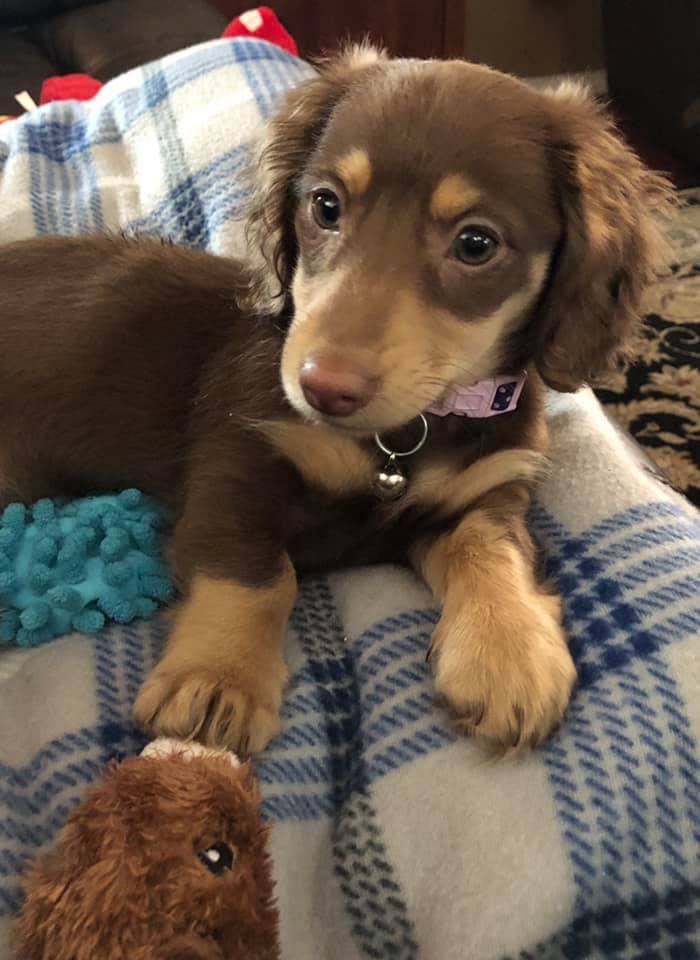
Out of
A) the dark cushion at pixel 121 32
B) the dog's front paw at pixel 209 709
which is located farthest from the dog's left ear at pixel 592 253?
the dark cushion at pixel 121 32

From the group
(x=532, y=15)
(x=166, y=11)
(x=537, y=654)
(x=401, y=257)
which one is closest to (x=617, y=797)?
(x=537, y=654)

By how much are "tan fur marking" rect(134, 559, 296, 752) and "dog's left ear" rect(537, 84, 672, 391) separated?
17.9 inches

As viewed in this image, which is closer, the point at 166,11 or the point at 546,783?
the point at 546,783

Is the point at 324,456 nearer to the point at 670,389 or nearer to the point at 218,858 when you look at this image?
the point at 218,858

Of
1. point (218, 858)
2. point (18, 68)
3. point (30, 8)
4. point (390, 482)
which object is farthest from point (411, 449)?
point (30, 8)

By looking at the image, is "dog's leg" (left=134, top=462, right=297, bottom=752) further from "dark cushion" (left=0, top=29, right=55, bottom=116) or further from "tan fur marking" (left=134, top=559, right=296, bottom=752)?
"dark cushion" (left=0, top=29, right=55, bottom=116)

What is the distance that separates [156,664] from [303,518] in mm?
274

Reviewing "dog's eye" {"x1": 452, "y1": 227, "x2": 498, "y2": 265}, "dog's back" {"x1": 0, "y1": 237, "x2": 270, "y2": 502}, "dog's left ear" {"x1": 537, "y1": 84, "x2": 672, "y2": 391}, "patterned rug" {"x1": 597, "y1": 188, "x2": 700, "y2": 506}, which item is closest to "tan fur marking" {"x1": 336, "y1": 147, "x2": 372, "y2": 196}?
"dog's eye" {"x1": 452, "y1": 227, "x2": 498, "y2": 265}

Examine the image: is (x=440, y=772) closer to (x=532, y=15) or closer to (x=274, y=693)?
(x=274, y=693)

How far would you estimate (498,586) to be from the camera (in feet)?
4.05

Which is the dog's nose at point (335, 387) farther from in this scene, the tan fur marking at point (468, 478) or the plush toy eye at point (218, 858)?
the plush toy eye at point (218, 858)

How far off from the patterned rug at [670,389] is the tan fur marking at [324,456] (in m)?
1.06

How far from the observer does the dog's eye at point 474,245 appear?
46.4 inches

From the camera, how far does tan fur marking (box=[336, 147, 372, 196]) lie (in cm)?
119
